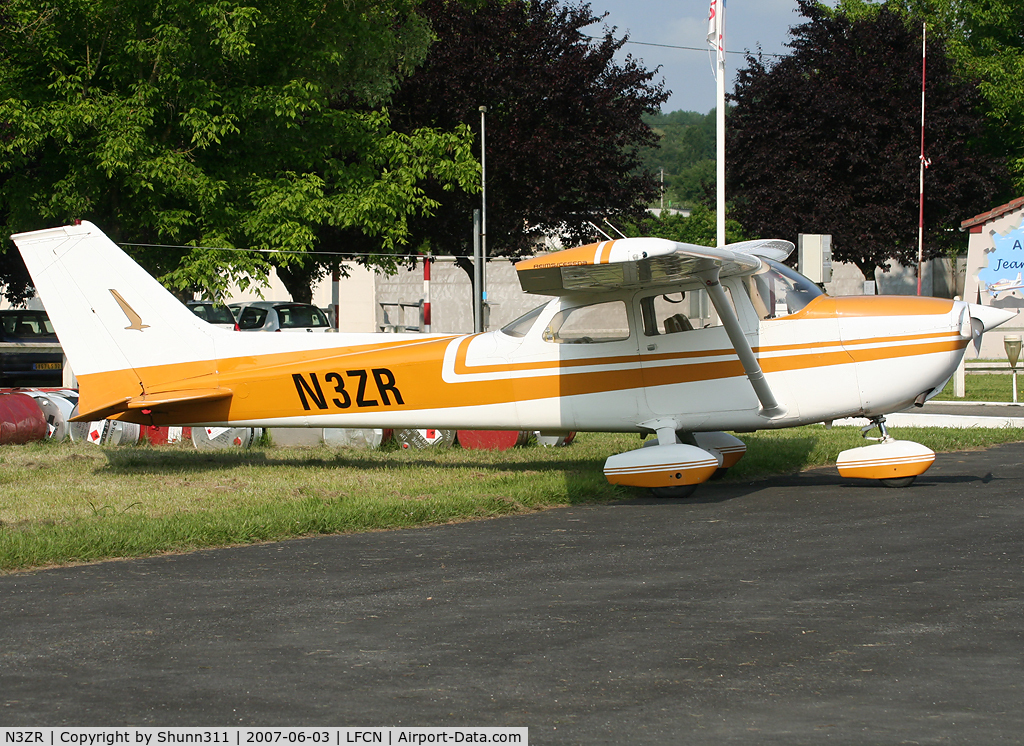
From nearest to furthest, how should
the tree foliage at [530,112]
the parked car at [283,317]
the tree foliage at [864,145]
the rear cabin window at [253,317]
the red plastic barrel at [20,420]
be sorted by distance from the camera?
the red plastic barrel at [20,420] → the parked car at [283,317] → the rear cabin window at [253,317] → the tree foliage at [530,112] → the tree foliage at [864,145]

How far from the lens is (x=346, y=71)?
19.7 m

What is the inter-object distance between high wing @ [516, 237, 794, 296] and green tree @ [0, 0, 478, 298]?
813cm

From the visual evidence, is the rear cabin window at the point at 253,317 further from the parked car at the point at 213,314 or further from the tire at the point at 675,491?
the tire at the point at 675,491

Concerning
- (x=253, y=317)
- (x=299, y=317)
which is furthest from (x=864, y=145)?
(x=253, y=317)

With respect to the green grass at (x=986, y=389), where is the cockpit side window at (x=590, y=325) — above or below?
above

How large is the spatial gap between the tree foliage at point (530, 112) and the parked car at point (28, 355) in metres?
12.8

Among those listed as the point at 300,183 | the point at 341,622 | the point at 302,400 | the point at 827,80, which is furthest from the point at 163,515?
the point at 827,80

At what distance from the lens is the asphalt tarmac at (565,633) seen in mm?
3766

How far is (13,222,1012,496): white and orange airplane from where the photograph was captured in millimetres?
9281

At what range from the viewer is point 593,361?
9.88 metres

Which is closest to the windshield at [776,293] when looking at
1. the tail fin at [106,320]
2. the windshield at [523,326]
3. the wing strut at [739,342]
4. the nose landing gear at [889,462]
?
the wing strut at [739,342]

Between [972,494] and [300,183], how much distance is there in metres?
11.5

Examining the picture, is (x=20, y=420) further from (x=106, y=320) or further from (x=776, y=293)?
(x=776, y=293)

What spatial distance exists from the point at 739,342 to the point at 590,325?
151cm
